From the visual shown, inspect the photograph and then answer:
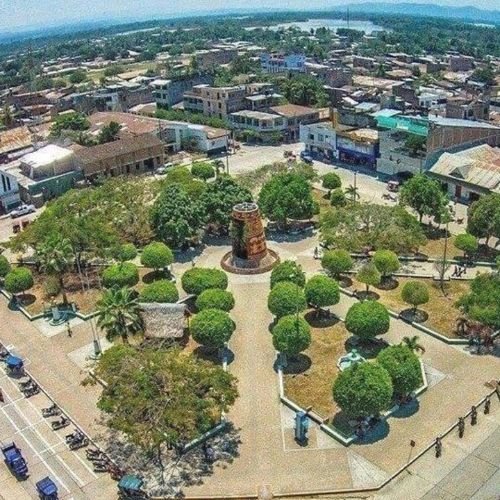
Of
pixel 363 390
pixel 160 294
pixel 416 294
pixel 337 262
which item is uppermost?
pixel 363 390

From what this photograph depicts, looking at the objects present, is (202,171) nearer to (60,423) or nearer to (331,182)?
(331,182)

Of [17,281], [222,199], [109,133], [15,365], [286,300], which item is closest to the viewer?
[15,365]

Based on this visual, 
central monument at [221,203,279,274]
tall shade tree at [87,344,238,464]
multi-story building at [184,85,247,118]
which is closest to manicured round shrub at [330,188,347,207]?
central monument at [221,203,279,274]

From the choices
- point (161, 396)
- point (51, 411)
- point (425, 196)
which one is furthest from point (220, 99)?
point (161, 396)

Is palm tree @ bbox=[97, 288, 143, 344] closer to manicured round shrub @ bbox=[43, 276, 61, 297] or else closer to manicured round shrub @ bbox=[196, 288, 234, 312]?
manicured round shrub @ bbox=[196, 288, 234, 312]

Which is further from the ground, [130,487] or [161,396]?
[161,396]

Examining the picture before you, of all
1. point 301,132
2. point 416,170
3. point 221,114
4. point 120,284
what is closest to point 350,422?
point 120,284
